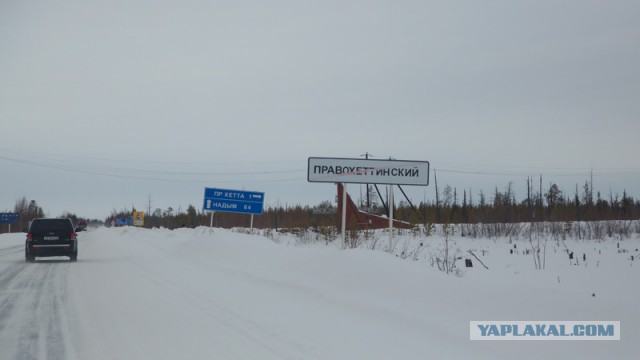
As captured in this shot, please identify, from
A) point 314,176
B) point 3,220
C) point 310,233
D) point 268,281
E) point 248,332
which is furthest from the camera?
point 3,220

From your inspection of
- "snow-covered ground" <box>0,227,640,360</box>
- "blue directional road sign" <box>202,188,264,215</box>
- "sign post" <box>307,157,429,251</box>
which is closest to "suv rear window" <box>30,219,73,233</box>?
"blue directional road sign" <box>202,188,264,215</box>

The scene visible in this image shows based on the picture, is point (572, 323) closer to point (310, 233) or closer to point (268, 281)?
point (268, 281)

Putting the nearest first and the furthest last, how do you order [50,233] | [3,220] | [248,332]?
1. [248,332]
2. [50,233]
3. [3,220]

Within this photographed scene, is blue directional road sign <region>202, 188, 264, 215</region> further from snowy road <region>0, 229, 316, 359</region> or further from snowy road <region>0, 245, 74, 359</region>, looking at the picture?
snowy road <region>0, 229, 316, 359</region>

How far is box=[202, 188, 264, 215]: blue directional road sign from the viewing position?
1299 inches

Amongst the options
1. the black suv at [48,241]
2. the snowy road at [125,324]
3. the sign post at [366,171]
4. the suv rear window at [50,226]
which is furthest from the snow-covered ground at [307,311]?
the suv rear window at [50,226]

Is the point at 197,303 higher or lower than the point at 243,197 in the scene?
lower

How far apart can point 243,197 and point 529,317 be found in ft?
83.8

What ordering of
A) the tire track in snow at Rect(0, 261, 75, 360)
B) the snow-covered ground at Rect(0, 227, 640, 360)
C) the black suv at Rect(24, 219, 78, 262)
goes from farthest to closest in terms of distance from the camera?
the black suv at Rect(24, 219, 78, 262) < the tire track in snow at Rect(0, 261, 75, 360) < the snow-covered ground at Rect(0, 227, 640, 360)

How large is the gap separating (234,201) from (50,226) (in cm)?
970

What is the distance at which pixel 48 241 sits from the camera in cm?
2597

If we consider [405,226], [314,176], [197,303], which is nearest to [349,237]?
[314,176]

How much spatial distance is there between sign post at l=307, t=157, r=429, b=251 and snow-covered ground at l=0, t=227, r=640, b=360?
8.70ft

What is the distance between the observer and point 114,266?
22016 millimetres
